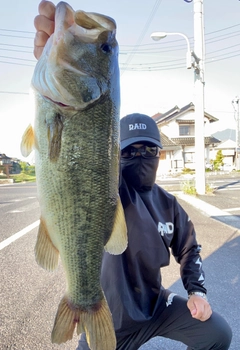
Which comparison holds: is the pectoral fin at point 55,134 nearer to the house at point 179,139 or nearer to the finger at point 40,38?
the finger at point 40,38

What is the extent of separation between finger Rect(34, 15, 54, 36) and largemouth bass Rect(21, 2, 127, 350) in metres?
0.16

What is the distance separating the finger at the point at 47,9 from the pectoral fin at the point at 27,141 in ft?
1.67

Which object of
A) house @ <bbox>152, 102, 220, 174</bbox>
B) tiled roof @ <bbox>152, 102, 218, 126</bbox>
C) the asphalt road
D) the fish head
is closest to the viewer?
the fish head

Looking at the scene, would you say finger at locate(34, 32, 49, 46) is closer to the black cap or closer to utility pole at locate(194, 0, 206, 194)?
the black cap

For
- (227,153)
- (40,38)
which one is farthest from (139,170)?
(227,153)

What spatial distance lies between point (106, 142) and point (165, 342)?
221cm

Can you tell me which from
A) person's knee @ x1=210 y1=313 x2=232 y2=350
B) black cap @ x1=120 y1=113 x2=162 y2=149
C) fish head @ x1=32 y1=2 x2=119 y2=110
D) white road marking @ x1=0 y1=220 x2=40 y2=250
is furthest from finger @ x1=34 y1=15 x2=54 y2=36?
white road marking @ x1=0 y1=220 x2=40 y2=250

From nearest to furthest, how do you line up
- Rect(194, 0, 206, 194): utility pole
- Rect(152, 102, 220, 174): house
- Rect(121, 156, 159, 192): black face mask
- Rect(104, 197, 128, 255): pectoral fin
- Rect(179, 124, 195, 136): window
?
Rect(104, 197, 128, 255): pectoral fin → Rect(121, 156, 159, 192): black face mask → Rect(194, 0, 206, 194): utility pole → Rect(152, 102, 220, 174): house → Rect(179, 124, 195, 136): window

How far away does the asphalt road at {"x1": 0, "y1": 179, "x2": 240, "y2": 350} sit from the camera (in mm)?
2711

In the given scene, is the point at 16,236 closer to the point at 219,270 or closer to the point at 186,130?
the point at 219,270

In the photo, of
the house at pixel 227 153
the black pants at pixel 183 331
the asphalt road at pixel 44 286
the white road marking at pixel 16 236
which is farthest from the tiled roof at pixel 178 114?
the black pants at pixel 183 331

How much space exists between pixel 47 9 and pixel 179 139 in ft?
95.1

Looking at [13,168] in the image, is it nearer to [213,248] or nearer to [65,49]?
[213,248]

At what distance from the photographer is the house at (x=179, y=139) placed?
2936 cm
